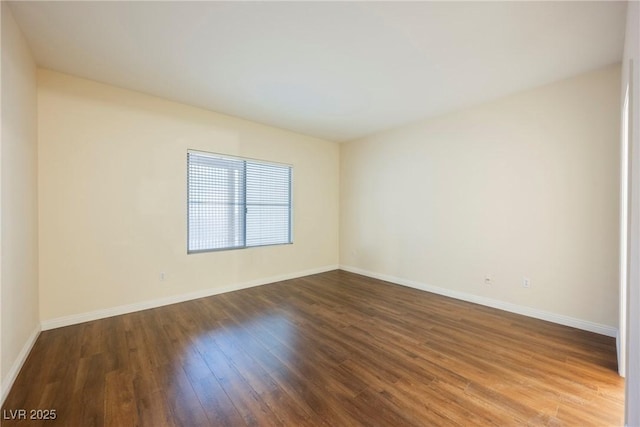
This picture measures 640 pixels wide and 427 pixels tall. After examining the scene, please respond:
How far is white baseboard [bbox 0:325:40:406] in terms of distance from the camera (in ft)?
5.68

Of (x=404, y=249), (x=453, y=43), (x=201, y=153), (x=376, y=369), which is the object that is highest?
(x=453, y=43)

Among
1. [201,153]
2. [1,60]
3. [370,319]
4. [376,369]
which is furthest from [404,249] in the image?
[1,60]

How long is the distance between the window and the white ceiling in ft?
3.47

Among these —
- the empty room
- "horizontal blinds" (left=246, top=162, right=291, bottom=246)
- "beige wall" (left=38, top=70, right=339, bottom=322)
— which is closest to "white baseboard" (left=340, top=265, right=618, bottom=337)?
the empty room

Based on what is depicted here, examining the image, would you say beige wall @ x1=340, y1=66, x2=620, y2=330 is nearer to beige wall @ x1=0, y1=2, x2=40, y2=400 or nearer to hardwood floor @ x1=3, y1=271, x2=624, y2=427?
hardwood floor @ x1=3, y1=271, x2=624, y2=427

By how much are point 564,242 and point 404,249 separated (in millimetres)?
2033

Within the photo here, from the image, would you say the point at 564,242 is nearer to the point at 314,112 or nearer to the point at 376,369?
the point at 376,369

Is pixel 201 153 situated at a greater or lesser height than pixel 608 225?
greater

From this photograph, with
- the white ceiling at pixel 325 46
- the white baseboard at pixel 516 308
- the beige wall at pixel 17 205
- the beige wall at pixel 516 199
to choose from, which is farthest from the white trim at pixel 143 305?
the white ceiling at pixel 325 46

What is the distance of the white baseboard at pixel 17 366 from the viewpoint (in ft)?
5.68

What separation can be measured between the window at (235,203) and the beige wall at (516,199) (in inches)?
75.0

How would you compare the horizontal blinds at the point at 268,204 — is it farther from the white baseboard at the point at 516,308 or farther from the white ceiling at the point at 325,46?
the white baseboard at the point at 516,308

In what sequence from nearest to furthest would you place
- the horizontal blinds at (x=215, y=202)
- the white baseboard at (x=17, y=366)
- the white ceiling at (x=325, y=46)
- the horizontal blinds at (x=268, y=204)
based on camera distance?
the white baseboard at (x=17, y=366) < the white ceiling at (x=325, y=46) < the horizontal blinds at (x=215, y=202) < the horizontal blinds at (x=268, y=204)

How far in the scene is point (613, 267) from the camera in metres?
2.56
